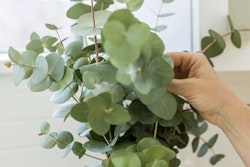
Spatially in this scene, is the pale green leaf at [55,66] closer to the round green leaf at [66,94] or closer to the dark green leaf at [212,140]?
the round green leaf at [66,94]

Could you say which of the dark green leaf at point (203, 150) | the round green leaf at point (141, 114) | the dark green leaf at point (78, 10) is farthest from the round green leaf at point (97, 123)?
the dark green leaf at point (203, 150)

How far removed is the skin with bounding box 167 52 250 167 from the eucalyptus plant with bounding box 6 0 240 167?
0.05 metres

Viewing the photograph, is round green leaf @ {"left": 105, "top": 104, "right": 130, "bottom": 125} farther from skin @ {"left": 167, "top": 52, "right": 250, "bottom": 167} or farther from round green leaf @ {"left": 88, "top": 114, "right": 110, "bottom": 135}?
skin @ {"left": 167, "top": 52, "right": 250, "bottom": 167}

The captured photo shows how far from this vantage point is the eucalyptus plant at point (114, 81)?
13.3 inches

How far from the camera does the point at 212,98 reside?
604mm

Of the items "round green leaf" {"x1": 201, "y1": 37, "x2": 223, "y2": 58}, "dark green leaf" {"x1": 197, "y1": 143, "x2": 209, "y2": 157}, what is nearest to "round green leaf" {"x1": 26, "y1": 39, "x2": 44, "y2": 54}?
"round green leaf" {"x1": 201, "y1": 37, "x2": 223, "y2": 58}

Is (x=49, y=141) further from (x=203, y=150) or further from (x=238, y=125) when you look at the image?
(x=203, y=150)

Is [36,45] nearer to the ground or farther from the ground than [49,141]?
farther from the ground

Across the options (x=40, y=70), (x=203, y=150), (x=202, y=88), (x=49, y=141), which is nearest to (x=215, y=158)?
(x=203, y=150)

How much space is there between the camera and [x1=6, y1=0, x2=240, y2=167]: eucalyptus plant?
0.34 m

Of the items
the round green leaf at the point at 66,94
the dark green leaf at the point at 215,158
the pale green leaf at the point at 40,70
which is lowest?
the dark green leaf at the point at 215,158

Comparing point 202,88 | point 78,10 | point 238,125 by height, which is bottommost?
point 238,125

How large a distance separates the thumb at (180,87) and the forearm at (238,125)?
0.47 ft

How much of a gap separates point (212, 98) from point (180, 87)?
0.11 metres
